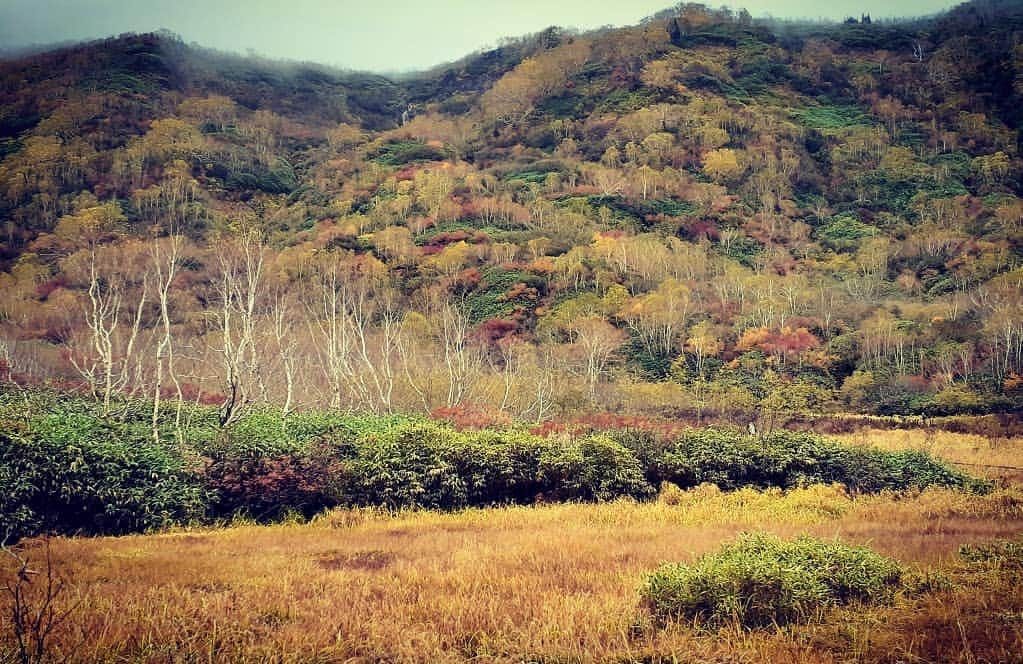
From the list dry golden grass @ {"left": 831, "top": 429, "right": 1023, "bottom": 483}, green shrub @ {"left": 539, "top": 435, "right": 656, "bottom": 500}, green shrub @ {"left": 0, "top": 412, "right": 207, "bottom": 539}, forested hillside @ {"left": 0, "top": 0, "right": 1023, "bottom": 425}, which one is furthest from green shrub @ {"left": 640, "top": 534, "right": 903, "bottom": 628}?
dry golden grass @ {"left": 831, "top": 429, "right": 1023, "bottom": 483}

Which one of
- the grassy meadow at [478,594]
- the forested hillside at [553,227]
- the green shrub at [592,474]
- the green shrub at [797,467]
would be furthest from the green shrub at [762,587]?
the forested hillside at [553,227]

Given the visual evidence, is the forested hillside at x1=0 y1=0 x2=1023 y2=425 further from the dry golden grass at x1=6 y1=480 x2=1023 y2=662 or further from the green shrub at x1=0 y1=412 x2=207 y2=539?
the dry golden grass at x1=6 y1=480 x2=1023 y2=662

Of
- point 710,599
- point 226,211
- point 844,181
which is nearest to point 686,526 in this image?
point 710,599

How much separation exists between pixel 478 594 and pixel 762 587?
2.59 meters

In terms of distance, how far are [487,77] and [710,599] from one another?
6803 inches

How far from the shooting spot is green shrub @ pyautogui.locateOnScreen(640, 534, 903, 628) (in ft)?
19.7

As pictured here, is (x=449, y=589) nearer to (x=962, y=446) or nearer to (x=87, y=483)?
(x=87, y=483)

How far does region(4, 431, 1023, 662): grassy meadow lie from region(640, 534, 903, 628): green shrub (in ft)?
0.64

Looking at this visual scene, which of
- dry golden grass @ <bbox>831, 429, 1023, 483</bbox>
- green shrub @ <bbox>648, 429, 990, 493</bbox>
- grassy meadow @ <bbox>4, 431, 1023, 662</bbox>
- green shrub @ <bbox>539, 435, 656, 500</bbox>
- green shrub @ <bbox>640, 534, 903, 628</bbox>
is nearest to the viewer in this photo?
grassy meadow @ <bbox>4, 431, 1023, 662</bbox>

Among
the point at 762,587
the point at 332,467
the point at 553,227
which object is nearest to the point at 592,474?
the point at 332,467

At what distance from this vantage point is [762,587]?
612 centimetres

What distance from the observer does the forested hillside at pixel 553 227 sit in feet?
102

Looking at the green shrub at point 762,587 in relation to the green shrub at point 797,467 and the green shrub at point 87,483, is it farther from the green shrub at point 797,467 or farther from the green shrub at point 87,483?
the green shrub at point 797,467

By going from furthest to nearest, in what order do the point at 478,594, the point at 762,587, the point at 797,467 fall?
the point at 797,467
the point at 478,594
the point at 762,587
